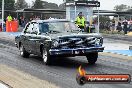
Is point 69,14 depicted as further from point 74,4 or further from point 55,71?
point 55,71

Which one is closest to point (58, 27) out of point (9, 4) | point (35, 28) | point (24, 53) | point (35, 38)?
point (35, 38)

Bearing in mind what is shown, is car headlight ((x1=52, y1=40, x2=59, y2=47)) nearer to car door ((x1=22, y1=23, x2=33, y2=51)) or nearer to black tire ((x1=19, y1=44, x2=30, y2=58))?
car door ((x1=22, y1=23, x2=33, y2=51))

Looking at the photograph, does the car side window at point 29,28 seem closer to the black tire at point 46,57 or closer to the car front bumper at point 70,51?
the black tire at point 46,57

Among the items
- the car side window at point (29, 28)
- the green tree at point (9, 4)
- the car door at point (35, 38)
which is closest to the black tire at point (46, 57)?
the car door at point (35, 38)

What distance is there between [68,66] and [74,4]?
2598cm

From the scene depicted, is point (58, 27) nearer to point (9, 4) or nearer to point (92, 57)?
point (92, 57)

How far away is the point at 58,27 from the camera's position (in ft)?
42.1

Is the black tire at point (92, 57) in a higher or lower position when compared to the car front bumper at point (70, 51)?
lower

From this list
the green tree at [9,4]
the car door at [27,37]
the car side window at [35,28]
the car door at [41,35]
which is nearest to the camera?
the car door at [41,35]

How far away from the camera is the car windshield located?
12758mm

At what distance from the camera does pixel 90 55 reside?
1284cm

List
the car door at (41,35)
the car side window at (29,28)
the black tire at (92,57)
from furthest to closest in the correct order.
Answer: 1. the car side window at (29,28)
2. the black tire at (92,57)
3. the car door at (41,35)

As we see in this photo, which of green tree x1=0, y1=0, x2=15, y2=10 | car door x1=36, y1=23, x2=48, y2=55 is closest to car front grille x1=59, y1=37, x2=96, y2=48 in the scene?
car door x1=36, y1=23, x2=48, y2=55

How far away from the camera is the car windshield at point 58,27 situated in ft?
41.9
